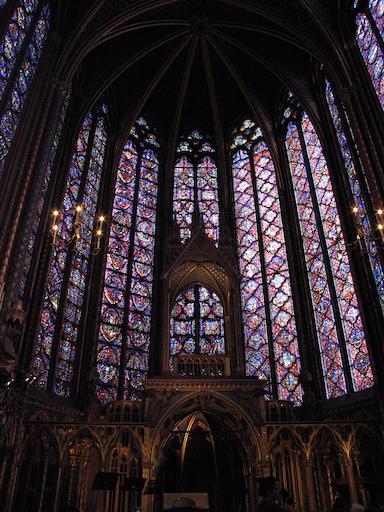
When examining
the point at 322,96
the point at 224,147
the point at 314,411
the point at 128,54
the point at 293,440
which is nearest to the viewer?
the point at 293,440

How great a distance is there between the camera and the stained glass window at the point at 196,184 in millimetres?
18516

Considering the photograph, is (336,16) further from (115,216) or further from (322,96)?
(115,216)

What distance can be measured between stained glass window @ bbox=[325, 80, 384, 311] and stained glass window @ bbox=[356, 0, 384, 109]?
1.30m

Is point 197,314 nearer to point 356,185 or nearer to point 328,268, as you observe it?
point 328,268

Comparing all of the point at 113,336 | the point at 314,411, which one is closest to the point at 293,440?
the point at 314,411

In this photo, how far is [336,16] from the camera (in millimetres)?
14617

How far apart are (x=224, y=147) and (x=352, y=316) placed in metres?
9.90

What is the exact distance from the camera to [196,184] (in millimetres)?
19625

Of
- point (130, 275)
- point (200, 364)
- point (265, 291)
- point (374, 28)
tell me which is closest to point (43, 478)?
point (200, 364)

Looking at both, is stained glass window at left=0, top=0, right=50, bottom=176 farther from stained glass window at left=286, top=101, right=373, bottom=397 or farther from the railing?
stained glass window at left=286, top=101, right=373, bottom=397

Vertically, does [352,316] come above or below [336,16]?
below

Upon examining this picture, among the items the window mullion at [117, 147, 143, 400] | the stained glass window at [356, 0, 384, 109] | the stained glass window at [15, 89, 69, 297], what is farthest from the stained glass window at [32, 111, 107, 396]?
the stained glass window at [356, 0, 384, 109]

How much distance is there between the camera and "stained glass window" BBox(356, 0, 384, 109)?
12727 millimetres

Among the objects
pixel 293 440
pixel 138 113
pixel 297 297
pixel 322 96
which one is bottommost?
pixel 293 440
